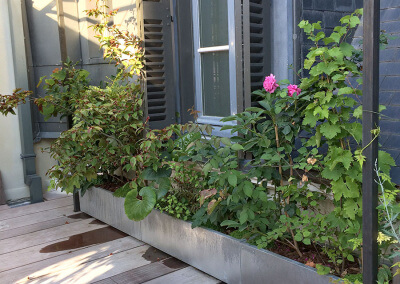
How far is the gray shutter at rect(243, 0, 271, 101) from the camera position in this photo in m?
3.17

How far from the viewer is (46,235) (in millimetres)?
4406

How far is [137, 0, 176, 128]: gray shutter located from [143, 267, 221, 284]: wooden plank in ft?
4.33

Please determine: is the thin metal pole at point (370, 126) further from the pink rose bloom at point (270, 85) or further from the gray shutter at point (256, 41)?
the gray shutter at point (256, 41)

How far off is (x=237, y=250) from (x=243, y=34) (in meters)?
1.46

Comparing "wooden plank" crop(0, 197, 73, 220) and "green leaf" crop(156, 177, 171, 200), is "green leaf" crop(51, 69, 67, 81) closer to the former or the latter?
"wooden plank" crop(0, 197, 73, 220)

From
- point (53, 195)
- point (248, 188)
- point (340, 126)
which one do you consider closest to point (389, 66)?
point (340, 126)

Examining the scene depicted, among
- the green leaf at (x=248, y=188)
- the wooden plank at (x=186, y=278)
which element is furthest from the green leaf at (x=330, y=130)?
the wooden plank at (x=186, y=278)

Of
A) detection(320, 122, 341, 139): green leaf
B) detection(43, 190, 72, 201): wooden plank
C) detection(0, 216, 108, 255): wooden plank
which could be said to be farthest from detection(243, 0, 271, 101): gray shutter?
detection(43, 190, 72, 201): wooden plank

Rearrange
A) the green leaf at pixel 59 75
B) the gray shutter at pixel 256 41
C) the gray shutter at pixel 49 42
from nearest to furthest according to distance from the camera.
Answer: the gray shutter at pixel 256 41 < the green leaf at pixel 59 75 < the gray shutter at pixel 49 42

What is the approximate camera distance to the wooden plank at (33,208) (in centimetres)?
513

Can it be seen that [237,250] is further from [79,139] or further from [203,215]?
[79,139]

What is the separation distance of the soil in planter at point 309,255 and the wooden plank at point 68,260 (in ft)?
4.84

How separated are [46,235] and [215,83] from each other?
2.13 meters

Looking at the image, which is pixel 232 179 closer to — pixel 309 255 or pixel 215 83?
pixel 309 255
